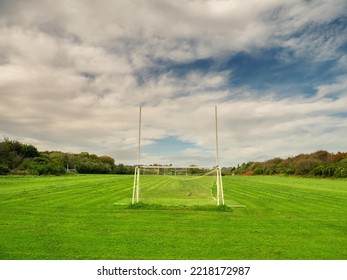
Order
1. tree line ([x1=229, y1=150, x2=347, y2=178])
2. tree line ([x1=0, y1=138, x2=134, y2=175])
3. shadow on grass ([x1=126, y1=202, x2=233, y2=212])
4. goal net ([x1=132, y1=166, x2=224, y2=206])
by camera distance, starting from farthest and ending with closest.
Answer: tree line ([x1=229, y1=150, x2=347, y2=178])
tree line ([x1=0, y1=138, x2=134, y2=175])
goal net ([x1=132, y1=166, x2=224, y2=206])
shadow on grass ([x1=126, y1=202, x2=233, y2=212])

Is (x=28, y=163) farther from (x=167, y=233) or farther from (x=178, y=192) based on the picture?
(x=167, y=233)

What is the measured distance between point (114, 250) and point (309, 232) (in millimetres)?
6288

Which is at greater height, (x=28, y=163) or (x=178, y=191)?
(x=28, y=163)

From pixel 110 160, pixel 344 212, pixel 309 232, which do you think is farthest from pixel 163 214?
pixel 110 160

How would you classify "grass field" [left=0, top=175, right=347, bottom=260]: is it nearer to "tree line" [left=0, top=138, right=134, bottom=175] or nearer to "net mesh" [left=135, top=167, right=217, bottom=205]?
"net mesh" [left=135, top=167, right=217, bottom=205]

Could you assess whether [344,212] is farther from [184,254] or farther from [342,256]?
[184,254]

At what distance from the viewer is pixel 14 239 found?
8828mm

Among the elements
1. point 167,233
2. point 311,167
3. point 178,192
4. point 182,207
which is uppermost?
point 311,167

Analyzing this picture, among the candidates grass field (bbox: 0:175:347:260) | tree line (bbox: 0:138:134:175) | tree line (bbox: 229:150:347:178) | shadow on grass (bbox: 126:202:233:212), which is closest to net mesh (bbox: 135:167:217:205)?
shadow on grass (bbox: 126:202:233:212)

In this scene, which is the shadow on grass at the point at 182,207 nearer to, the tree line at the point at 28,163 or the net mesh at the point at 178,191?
the net mesh at the point at 178,191

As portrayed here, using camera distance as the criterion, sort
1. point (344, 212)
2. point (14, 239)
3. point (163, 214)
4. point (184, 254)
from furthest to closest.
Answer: point (344, 212) < point (163, 214) < point (14, 239) < point (184, 254)

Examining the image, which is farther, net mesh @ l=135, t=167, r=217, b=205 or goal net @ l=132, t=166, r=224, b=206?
net mesh @ l=135, t=167, r=217, b=205

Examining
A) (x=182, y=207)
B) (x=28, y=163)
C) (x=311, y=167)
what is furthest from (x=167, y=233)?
(x=311, y=167)

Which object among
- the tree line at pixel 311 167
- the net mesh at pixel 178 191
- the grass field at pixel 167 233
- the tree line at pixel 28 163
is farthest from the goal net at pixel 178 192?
the tree line at pixel 311 167
